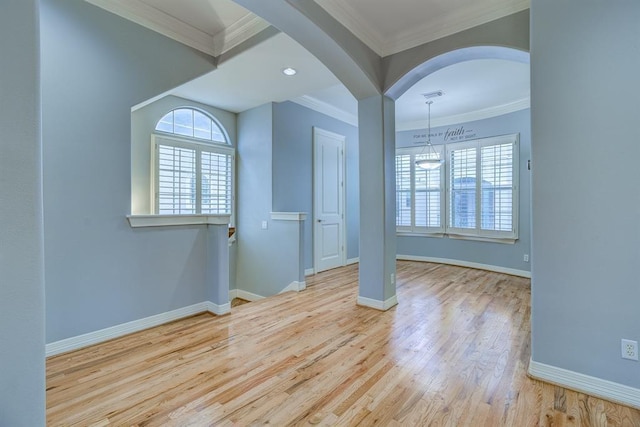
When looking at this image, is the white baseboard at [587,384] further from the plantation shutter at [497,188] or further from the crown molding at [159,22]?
the crown molding at [159,22]

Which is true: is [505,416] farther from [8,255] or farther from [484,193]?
[484,193]

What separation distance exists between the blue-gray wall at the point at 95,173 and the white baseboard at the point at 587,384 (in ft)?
10.6

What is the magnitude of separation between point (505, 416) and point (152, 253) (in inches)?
122

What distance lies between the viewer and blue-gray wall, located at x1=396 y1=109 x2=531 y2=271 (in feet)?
16.6

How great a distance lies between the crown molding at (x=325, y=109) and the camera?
4977 mm

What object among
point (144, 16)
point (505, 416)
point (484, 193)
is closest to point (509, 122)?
point (484, 193)

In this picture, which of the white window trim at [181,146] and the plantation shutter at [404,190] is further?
the plantation shutter at [404,190]

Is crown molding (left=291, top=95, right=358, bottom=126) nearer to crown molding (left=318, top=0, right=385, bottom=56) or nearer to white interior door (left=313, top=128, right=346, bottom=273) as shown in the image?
white interior door (left=313, top=128, right=346, bottom=273)

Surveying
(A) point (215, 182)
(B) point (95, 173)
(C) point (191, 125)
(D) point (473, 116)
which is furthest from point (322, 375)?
(D) point (473, 116)

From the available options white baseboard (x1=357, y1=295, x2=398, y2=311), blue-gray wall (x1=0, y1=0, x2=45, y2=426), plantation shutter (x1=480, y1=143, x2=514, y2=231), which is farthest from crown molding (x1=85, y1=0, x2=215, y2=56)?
plantation shutter (x1=480, y1=143, x2=514, y2=231)

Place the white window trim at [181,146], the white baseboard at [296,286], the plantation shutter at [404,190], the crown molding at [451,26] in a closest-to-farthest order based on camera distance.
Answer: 1. the crown molding at [451,26]
2. the white window trim at [181,146]
3. the white baseboard at [296,286]
4. the plantation shutter at [404,190]

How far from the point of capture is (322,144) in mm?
5410

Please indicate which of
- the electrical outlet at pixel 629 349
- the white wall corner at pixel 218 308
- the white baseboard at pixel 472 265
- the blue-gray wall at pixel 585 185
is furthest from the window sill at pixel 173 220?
the white baseboard at pixel 472 265

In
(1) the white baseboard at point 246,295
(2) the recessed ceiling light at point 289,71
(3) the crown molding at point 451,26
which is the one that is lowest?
(1) the white baseboard at point 246,295
